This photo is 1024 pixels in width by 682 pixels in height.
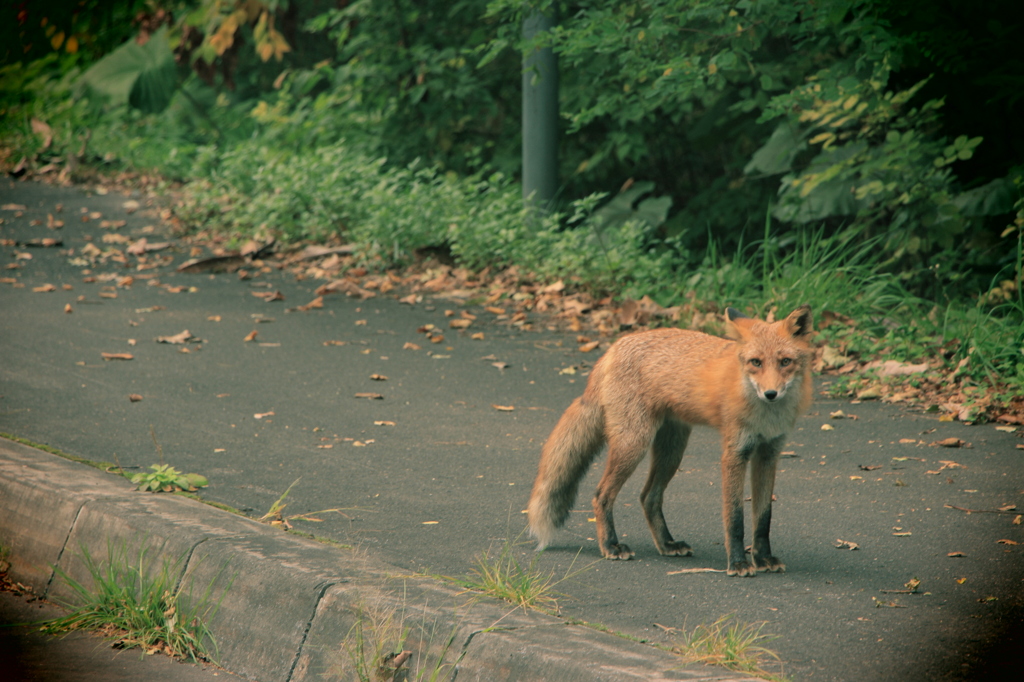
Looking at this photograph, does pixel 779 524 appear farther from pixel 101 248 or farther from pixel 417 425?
pixel 101 248

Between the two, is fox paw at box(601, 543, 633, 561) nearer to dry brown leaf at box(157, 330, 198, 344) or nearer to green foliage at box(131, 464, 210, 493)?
green foliage at box(131, 464, 210, 493)

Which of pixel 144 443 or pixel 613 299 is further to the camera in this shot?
pixel 613 299

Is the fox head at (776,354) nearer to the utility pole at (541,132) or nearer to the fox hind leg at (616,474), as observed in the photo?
the fox hind leg at (616,474)

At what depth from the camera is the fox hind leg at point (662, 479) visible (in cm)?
408

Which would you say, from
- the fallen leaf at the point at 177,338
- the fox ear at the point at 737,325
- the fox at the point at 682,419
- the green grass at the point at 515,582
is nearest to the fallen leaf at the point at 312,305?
the fallen leaf at the point at 177,338

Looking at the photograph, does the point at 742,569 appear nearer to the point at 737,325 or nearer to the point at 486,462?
the point at 737,325

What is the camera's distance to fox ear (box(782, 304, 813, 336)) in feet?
12.3

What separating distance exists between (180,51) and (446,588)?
12.2 metres

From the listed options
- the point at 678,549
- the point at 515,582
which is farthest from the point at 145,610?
the point at 678,549

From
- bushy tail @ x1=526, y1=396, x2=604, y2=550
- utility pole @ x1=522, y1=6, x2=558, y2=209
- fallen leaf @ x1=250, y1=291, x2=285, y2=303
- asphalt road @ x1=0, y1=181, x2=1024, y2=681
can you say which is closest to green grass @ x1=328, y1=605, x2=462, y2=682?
asphalt road @ x1=0, y1=181, x2=1024, y2=681

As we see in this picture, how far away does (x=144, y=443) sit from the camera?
212 inches

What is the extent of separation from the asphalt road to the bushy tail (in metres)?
0.15

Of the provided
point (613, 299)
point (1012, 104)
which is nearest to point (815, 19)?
point (1012, 104)

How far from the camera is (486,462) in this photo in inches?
209
